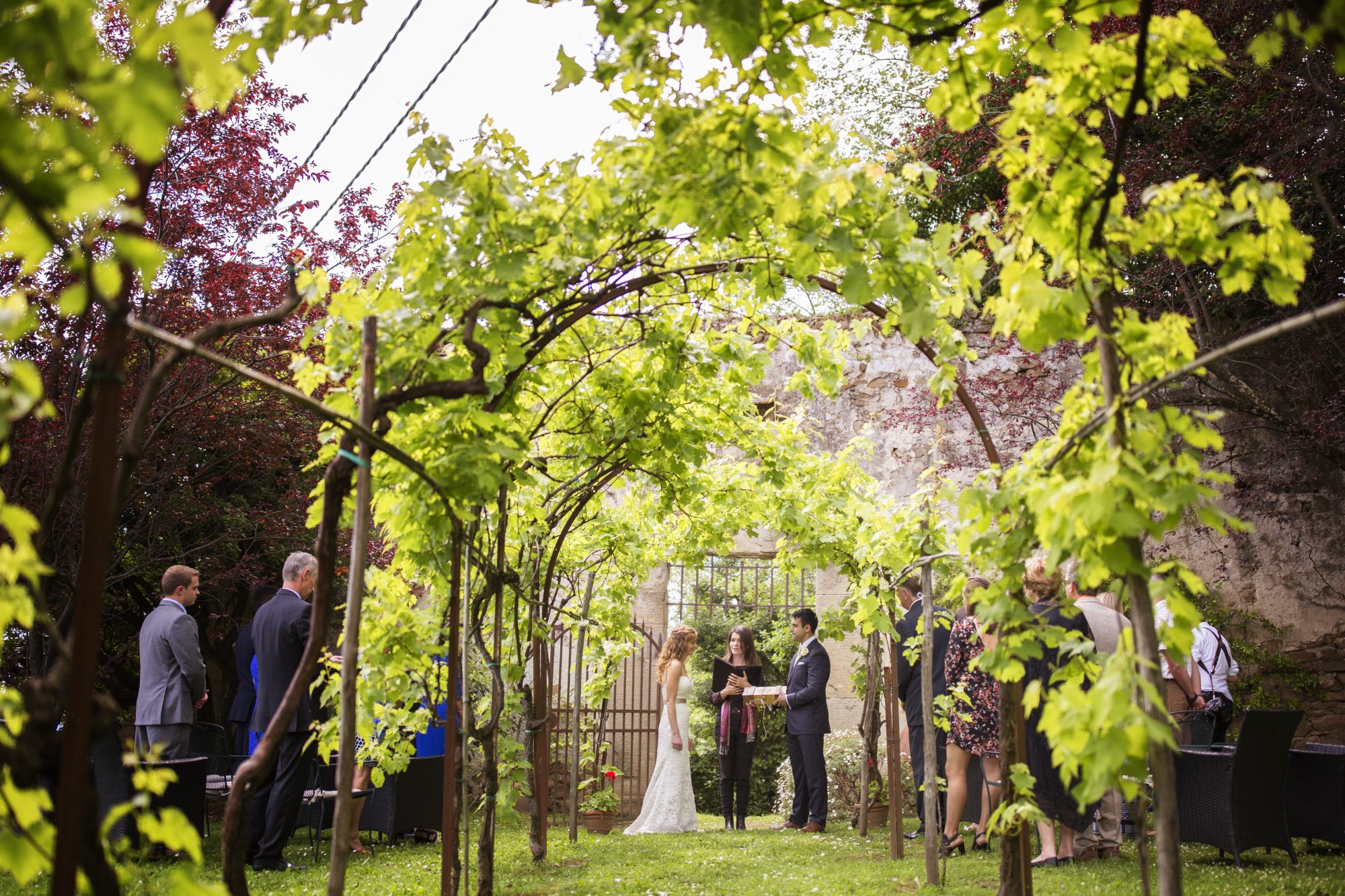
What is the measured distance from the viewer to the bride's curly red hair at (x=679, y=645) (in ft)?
26.0

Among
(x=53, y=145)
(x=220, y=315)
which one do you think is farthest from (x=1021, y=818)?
(x=220, y=315)

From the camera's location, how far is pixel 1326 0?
131 centimetres

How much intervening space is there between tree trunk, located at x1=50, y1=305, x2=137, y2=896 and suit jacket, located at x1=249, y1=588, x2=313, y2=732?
382 centimetres

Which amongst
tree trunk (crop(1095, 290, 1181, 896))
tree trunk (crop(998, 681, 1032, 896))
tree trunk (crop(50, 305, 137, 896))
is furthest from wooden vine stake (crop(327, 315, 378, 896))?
tree trunk (crop(998, 681, 1032, 896))

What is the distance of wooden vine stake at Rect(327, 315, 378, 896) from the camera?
232 centimetres

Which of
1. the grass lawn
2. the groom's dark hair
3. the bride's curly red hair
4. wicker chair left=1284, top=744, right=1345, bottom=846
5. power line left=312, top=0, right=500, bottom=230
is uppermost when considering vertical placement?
power line left=312, top=0, right=500, bottom=230

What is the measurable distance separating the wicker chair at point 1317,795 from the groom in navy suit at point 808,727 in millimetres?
3154

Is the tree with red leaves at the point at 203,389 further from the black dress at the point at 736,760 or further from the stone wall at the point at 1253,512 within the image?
the stone wall at the point at 1253,512

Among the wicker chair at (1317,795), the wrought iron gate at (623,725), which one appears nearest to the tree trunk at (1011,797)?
the wicker chair at (1317,795)

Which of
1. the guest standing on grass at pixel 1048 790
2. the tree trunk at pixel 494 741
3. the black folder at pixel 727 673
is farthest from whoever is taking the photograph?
the black folder at pixel 727 673

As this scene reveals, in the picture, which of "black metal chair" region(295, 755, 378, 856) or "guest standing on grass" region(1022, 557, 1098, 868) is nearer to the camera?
"guest standing on grass" region(1022, 557, 1098, 868)

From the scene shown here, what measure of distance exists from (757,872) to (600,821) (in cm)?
279

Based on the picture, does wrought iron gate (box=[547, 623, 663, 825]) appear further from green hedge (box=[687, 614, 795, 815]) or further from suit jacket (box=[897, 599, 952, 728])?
suit jacket (box=[897, 599, 952, 728])

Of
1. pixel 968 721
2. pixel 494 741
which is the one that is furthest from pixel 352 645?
pixel 968 721
